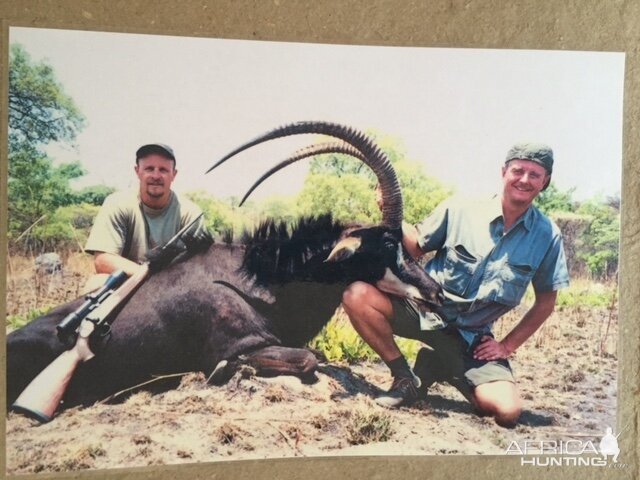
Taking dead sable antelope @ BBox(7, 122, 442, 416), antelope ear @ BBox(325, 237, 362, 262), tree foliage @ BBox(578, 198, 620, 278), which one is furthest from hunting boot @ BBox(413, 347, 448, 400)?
tree foliage @ BBox(578, 198, 620, 278)

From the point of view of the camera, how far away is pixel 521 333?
4.88m

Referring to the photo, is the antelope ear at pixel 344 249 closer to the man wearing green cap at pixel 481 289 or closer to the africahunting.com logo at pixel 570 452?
the man wearing green cap at pixel 481 289

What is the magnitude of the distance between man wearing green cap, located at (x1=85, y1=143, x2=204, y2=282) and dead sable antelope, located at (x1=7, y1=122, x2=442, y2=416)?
206 millimetres

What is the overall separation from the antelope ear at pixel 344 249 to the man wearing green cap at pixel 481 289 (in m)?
0.35

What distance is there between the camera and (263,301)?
4668mm

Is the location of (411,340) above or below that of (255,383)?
above

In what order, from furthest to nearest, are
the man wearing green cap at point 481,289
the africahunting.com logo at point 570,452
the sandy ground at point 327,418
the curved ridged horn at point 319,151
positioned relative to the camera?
the africahunting.com logo at point 570,452, the man wearing green cap at point 481,289, the curved ridged horn at point 319,151, the sandy ground at point 327,418

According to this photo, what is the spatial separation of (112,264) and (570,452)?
3509mm

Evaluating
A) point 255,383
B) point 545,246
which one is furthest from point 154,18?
point 545,246

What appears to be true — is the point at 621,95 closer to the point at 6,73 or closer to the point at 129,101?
the point at 129,101

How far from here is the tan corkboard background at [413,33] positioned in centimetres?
443

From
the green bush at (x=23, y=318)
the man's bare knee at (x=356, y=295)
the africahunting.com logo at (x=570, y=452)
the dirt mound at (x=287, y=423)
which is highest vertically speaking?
the man's bare knee at (x=356, y=295)

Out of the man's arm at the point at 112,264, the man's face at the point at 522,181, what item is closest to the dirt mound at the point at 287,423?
the man's arm at the point at 112,264

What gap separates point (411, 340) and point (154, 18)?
2798 millimetres
